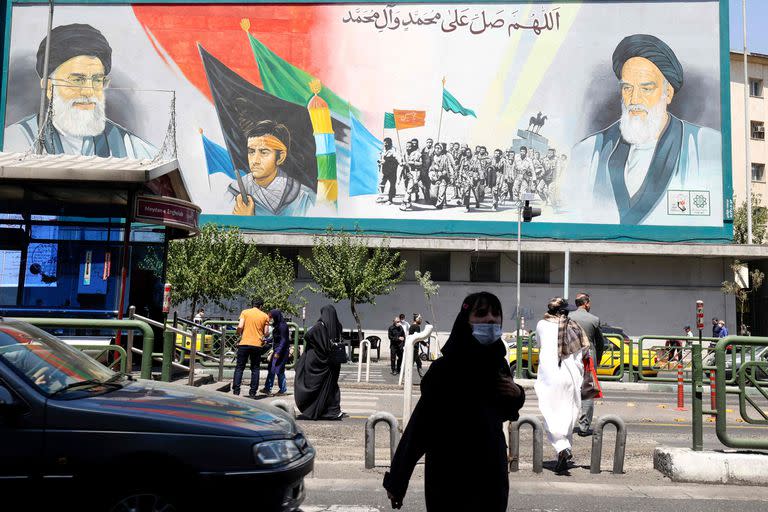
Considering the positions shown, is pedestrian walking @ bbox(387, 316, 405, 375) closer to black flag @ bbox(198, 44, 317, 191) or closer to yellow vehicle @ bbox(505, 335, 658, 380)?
yellow vehicle @ bbox(505, 335, 658, 380)

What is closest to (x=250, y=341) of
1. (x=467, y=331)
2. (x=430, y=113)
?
(x=467, y=331)

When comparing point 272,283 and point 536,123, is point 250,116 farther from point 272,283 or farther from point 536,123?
point 536,123

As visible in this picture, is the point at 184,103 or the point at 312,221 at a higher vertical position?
the point at 184,103

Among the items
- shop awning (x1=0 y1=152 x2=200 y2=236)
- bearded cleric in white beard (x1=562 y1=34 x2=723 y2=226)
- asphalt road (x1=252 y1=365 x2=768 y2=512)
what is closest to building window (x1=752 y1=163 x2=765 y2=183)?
bearded cleric in white beard (x1=562 y1=34 x2=723 y2=226)

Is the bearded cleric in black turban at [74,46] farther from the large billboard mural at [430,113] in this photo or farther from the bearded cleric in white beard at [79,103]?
the large billboard mural at [430,113]

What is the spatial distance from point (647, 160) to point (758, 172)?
18984mm

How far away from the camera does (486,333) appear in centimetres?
356

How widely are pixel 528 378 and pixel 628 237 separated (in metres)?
20.1

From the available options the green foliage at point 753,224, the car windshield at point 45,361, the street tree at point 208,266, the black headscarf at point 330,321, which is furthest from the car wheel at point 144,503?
the green foliage at point 753,224

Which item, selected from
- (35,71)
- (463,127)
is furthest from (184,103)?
(463,127)

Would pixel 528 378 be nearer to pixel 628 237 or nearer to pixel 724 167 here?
pixel 628 237

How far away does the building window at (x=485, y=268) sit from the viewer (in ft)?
123

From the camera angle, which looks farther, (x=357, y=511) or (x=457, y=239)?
(x=457, y=239)

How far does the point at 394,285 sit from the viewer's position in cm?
3522
